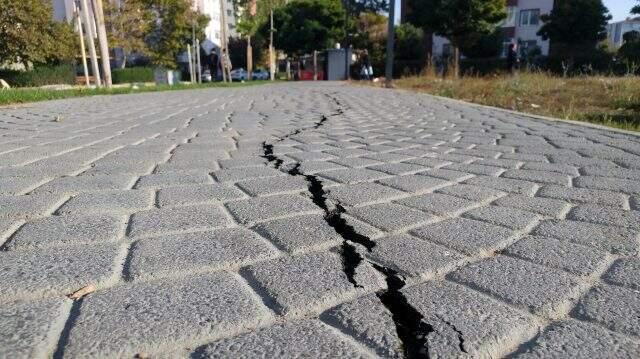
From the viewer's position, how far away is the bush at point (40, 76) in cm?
1967

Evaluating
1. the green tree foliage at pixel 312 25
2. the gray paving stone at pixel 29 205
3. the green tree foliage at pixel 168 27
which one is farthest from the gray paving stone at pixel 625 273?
the green tree foliage at pixel 312 25

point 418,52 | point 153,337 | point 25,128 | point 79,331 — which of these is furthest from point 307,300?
point 418,52

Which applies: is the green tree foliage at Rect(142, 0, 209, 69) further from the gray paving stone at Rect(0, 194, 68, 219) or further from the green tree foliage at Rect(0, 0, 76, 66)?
the gray paving stone at Rect(0, 194, 68, 219)

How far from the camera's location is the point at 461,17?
25328mm

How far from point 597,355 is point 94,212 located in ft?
5.73

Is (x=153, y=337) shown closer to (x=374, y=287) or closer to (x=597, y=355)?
(x=374, y=287)

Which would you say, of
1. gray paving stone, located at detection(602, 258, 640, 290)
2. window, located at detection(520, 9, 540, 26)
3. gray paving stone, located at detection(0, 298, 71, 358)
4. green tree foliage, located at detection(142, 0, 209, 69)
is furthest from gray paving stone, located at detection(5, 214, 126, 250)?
window, located at detection(520, 9, 540, 26)

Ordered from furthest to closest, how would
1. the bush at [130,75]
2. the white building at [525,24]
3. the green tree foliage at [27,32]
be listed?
the white building at [525,24] → the bush at [130,75] → the green tree foliage at [27,32]

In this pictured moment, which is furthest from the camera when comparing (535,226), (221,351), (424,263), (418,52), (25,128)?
(418,52)

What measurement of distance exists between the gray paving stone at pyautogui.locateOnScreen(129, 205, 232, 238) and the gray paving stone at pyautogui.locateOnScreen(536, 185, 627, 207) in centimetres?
150

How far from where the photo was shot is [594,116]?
6.29 m

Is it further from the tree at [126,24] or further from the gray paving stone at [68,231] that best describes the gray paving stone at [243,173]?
the tree at [126,24]

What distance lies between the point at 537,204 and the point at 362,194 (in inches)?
30.4

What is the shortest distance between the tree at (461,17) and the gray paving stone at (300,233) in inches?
975
